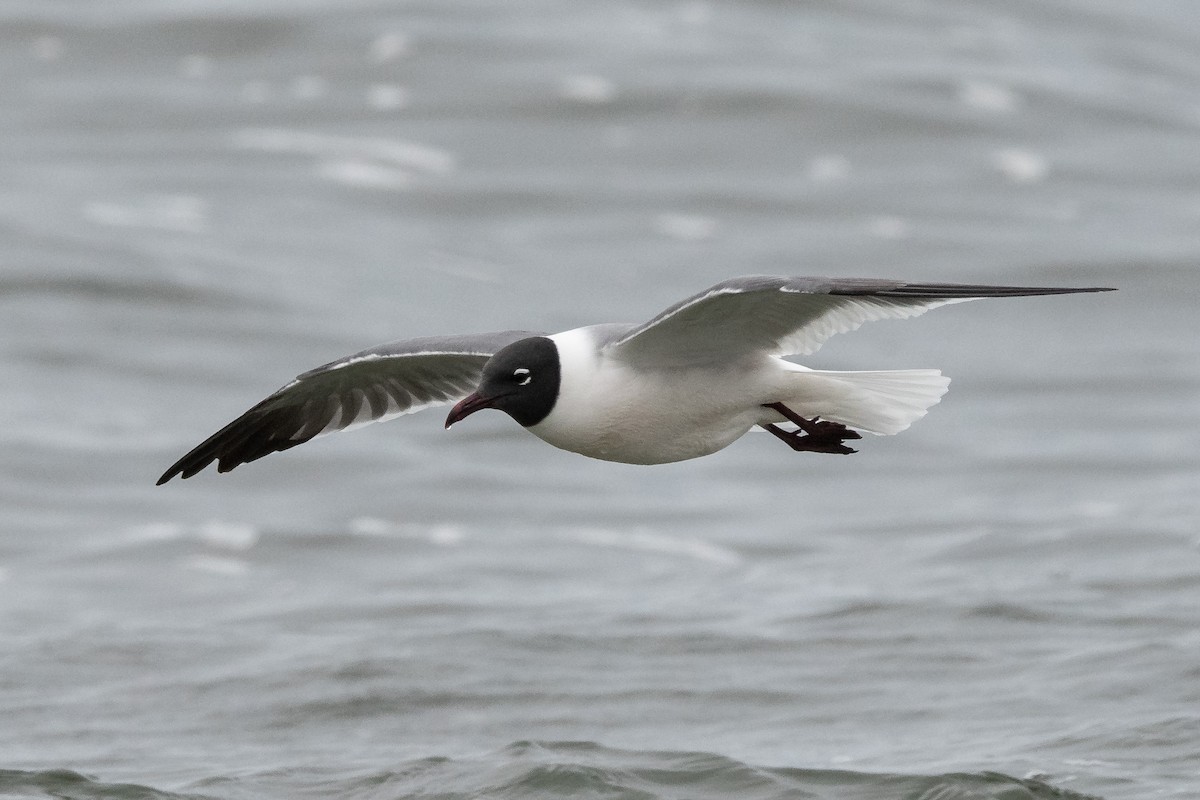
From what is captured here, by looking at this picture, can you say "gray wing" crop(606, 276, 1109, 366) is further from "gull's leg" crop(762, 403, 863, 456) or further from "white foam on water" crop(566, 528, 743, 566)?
"white foam on water" crop(566, 528, 743, 566)

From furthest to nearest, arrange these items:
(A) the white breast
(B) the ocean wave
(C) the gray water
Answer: (C) the gray water < (B) the ocean wave < (A) the white breast

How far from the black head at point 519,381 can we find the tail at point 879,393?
1.08 meters

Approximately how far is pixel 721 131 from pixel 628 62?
241cm

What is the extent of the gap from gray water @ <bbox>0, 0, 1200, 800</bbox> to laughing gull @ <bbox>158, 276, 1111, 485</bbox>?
9.09 ft

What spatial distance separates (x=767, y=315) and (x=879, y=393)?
2.08ft

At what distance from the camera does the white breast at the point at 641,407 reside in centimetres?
786

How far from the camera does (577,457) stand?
67.7 feet

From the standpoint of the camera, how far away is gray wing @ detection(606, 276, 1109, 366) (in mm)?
7156

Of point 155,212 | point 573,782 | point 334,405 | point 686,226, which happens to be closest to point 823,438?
point 334,405

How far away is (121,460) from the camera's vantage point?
1952 cm

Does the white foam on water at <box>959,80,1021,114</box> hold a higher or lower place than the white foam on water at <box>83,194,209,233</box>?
higher

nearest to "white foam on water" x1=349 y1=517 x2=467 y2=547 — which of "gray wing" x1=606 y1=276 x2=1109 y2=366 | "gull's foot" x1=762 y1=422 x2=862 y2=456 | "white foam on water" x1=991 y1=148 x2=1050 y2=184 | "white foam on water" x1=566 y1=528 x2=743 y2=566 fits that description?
"white foam on water" x1=566 y1=528 x2=743 y2=566

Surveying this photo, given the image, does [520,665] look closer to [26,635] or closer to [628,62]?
[26,635]

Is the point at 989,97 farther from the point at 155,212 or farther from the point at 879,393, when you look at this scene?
the point at 879,393
